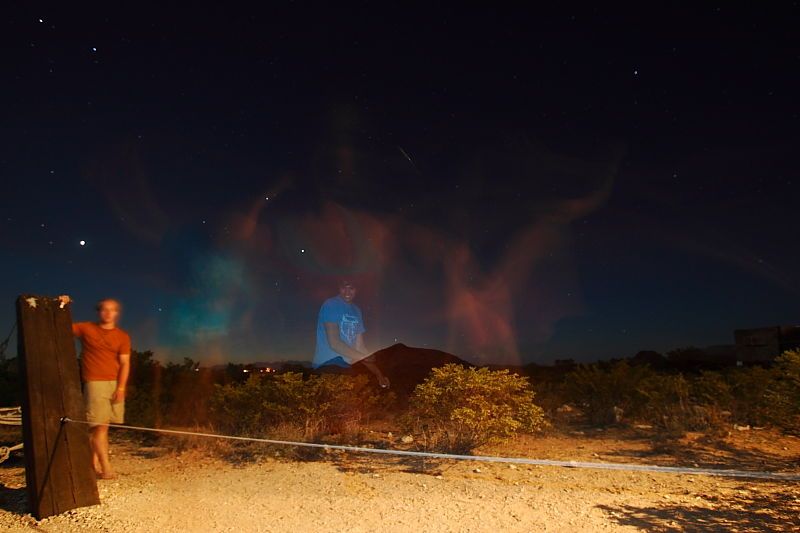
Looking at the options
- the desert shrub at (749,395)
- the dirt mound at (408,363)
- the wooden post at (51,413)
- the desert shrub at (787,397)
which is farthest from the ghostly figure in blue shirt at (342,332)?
the dirt mound at (408,363)

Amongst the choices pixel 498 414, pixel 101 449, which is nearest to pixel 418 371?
pixel 498 414

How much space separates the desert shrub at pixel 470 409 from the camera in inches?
311

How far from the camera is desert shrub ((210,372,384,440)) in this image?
9.40m

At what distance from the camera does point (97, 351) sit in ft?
20.3

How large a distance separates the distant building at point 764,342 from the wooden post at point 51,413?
24112mm

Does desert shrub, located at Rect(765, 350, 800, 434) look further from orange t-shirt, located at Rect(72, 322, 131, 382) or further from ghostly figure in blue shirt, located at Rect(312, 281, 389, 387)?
orange t-shirt, located at Rect(72, 322, 131, 382)

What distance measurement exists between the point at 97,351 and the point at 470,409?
4793 mm

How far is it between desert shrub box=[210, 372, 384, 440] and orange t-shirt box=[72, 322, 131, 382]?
11.1 feet

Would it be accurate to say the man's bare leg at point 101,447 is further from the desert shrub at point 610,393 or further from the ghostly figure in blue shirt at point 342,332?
the desert shrub at point 610,393

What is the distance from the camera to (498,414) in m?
8.05

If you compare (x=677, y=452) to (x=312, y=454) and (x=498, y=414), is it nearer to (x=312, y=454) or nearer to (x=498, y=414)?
(x=498, y=414)

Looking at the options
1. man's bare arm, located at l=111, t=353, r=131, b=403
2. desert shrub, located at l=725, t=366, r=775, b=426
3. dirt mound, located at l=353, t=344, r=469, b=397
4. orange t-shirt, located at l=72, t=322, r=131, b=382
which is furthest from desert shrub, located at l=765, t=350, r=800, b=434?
dirt mound, located at l=353, t=344, r=469, b=397

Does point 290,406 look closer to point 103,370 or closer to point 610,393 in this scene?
point 103,370

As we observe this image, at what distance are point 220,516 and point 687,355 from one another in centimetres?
3510
